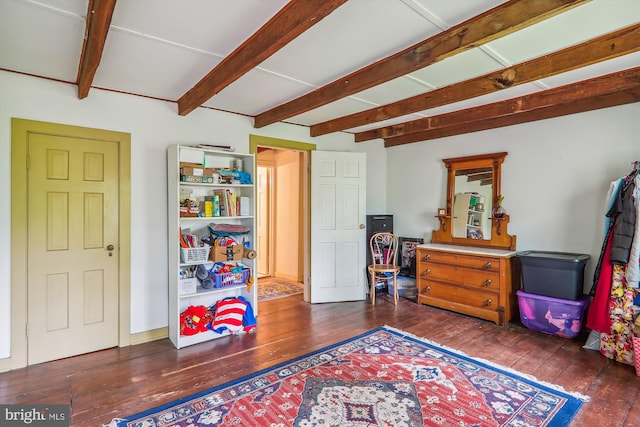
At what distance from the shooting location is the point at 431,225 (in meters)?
→ 4.98

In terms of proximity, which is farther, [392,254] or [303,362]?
[392,254]

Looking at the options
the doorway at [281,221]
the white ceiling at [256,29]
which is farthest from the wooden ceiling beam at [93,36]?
the doorway at [281,221]

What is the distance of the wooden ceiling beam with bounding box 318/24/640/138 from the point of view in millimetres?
2113

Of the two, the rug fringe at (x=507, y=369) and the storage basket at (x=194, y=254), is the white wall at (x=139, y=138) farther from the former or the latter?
the rug fringe at (x=507, y=369)

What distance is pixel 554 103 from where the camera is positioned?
3.17 meters

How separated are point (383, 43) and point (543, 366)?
9.35ft

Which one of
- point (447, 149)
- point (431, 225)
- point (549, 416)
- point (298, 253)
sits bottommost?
point (549, 416)

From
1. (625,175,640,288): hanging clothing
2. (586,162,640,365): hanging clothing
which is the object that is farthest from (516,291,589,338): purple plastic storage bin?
(625,175,640,288): hanging clothing

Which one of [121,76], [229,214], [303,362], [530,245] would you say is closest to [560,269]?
[530,245]

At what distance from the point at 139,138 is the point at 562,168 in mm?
4451

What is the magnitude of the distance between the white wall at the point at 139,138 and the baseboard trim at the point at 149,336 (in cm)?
4

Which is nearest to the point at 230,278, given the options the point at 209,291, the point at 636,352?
the point at 209,291

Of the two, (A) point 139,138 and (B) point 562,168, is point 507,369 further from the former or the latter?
(A) point 139,138

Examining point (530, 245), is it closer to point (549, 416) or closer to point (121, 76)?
point (549, 416)
